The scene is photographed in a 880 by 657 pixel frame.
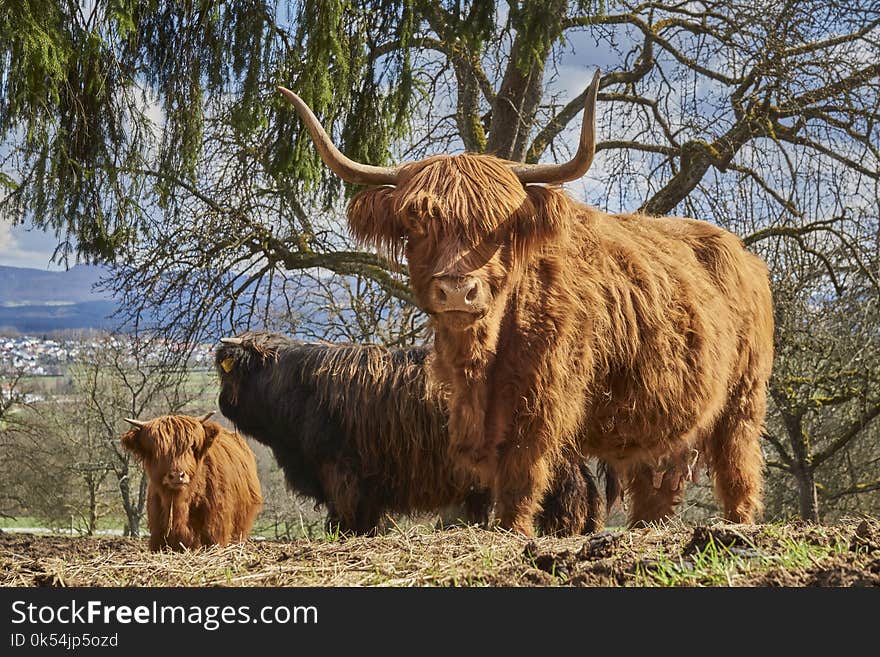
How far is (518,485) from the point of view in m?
3.19

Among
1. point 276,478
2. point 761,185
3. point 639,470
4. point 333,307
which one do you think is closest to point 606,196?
point 761,185

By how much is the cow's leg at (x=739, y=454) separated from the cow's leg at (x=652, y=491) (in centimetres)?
21

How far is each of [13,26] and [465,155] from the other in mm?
3378

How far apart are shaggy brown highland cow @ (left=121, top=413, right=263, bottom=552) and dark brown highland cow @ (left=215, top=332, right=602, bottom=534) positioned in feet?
1.39

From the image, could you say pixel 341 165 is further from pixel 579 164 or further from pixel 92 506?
pixel 92 506

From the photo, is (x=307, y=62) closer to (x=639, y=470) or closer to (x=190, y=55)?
(x=190, y=55)

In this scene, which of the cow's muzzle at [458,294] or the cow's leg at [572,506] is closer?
the cow's muzzle at [458,294]

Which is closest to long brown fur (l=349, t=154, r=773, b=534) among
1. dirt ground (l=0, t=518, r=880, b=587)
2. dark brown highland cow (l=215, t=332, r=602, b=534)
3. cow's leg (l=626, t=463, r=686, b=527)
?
cow's leg (l=626, t=463, r=686, b=527)

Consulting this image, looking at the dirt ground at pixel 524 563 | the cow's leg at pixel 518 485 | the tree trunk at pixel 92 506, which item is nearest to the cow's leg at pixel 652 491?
the dirt ground at pixel 524 563

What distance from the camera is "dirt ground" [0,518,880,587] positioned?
7.55 ft

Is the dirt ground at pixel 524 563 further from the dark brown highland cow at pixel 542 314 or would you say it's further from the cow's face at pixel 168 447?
the cow's face at pixel 168 447

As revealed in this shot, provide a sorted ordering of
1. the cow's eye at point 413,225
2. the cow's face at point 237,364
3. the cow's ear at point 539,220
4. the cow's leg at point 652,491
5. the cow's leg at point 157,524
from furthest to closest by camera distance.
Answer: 1. the cow's face at point 237,364
2. the cow's leg at point 157,524
3. the cow's leg at point 652,491
4. the cow's ear at point 539,220
5. the cow's eye at point 413,225

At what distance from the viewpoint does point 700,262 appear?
4352 mm

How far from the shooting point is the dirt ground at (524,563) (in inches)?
90.6
